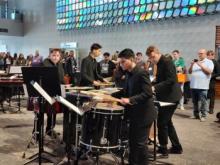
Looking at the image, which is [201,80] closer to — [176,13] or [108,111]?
[108,111]

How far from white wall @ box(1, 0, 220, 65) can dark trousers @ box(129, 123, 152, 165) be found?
758 cm

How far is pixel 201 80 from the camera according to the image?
→ 7.41 metres

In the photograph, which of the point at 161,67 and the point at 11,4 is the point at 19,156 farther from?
the point at 11,4

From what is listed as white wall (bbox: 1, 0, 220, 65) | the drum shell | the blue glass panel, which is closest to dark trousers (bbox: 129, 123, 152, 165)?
the drum shell

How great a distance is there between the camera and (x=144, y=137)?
12.5 ft

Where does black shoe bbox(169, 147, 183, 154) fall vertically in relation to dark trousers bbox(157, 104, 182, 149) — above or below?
below

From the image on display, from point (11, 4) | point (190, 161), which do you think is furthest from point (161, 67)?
point (11, 4)

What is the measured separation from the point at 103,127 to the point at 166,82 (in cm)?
115

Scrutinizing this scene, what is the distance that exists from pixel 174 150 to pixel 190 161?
0.37 meters

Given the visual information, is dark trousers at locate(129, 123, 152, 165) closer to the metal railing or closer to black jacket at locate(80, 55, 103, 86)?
black jacket at locate(80, 55, 103, 86)

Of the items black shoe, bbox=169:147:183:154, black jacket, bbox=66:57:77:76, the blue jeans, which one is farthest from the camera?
black jacket, bbox=66:57:77:76

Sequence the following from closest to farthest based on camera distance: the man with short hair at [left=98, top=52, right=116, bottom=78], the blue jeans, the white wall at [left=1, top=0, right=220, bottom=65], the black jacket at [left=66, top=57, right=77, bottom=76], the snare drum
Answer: the snare drum < the blue jeans < the man with short hair at [left=98, top=52, right=116, bottom=78] < the white wall at [left=1, top=0, right=220, bottom=65] < the black jacket at [left=66, top=57, right=77, bottom=76]

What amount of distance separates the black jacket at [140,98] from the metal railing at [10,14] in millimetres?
18968

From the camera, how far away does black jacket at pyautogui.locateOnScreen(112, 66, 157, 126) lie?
3.62 m
